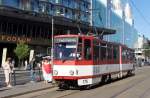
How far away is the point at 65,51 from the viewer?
2388cm

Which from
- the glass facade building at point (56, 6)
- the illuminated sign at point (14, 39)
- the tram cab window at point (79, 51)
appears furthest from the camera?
the glass facade building at point (56, 6)

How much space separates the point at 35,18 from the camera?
76062 millimetres

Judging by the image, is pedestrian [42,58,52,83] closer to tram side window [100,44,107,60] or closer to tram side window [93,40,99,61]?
tram side window [100,44,107,60]

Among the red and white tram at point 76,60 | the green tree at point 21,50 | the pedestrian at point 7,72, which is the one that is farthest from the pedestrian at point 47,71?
the green tree at point 21,50

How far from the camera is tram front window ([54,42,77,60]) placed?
23.7 meters

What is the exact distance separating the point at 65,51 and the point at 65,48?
20cm

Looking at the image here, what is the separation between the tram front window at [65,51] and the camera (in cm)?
2369

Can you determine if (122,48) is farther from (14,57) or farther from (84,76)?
(14,57)

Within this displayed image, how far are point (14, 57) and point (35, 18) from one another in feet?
26.3

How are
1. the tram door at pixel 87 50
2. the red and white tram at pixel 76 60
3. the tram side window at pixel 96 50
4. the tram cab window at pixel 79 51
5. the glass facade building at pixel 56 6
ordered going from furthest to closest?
the glass facade building at pixel 56 6 < the tram side window at pixel 96 50 < the tram door at pixel 87 50 < the tram cab window at pixel 79 51 < the red and white tram at pixel 76 60

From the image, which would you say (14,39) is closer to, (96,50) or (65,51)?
(96,50)

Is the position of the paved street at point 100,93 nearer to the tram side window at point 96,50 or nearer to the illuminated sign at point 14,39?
the tram side window at point 96,50

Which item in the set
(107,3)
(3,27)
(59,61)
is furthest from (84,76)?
(107,3)

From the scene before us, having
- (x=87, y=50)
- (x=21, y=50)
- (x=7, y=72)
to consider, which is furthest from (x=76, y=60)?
(x=21, y=50)
